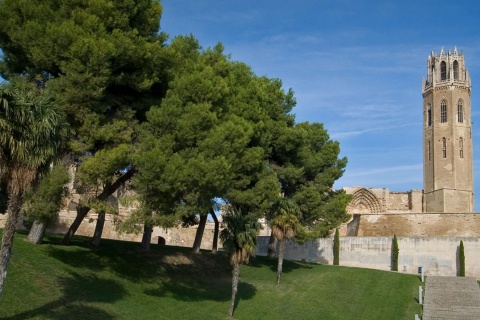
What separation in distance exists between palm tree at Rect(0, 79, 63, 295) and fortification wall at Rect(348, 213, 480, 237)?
36.9 meters

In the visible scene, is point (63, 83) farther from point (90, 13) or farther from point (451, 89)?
point (451, 89)

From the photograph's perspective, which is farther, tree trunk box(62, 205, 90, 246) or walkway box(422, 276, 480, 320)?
walkway box(422, 276, 480, 320)

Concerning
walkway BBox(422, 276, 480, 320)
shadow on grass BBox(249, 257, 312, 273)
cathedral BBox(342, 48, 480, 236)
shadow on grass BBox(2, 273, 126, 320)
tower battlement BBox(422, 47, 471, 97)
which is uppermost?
tower battlement BBox(422, 47, 471, 97)

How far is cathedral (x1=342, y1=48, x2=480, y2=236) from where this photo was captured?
5912cm

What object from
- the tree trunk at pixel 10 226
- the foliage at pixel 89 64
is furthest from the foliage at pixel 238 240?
the tree trunk at pixel 10 226

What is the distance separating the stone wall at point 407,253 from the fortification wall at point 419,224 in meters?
5.72

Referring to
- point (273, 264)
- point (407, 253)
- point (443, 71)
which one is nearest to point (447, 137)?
point (443, 71)

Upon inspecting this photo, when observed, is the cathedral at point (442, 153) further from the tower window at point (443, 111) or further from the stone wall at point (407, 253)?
the stone wall at point (407, 253)

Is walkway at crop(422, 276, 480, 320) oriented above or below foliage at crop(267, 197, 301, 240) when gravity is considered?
below

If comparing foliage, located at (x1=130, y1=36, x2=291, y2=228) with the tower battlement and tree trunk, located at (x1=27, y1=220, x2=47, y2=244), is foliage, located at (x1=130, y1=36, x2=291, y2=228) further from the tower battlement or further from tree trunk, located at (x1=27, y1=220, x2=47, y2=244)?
the tower battlement

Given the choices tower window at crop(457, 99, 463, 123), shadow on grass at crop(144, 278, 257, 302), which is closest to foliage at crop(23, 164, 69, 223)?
shadow on grass at crop(144, 278, 257, 302)

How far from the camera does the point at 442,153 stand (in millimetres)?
60625

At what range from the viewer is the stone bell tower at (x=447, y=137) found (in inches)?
2324

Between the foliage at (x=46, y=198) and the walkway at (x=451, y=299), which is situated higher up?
the foliage at (x=46, y=198)
